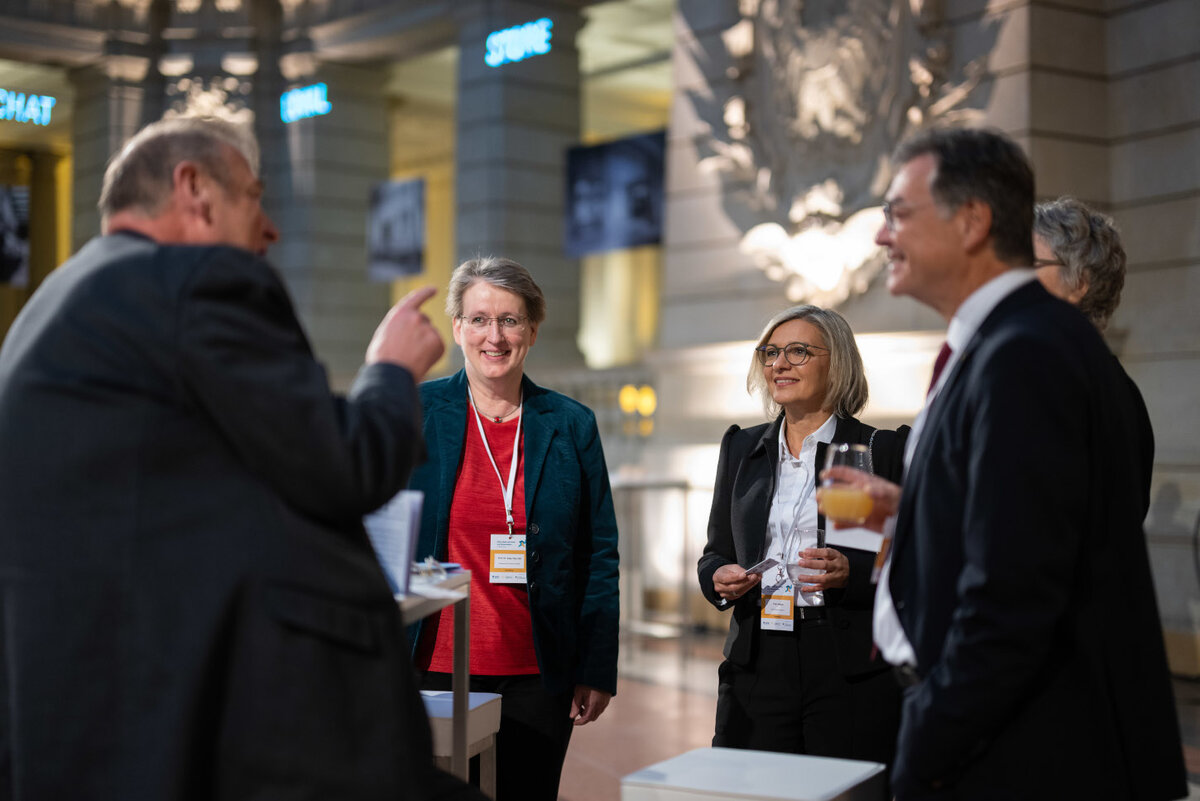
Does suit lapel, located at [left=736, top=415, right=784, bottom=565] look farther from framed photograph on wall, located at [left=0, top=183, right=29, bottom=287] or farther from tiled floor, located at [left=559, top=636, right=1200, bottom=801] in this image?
framed photograph on wall, located at [left=0, top=183, right=29, bottom=287]

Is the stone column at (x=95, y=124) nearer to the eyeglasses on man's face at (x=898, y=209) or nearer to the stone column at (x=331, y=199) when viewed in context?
the stone column at (x=331, y=199)

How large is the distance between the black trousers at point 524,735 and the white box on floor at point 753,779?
62 centimetres

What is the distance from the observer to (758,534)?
2.96m

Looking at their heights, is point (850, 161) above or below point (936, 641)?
above

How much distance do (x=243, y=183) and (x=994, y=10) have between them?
6.16m

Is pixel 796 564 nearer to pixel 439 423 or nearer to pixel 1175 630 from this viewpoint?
pixel 439 423

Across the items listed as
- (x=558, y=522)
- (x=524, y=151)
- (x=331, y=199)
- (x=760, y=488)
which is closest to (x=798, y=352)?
(x=760, y=488)

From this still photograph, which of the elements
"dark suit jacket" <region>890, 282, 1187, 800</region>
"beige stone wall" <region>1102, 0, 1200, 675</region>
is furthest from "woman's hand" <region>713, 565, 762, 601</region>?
"beige stone wall" <region>1102, 0, 1200, 675</region>

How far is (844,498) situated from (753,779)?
51 cm

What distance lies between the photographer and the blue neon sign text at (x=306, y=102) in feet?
43.9

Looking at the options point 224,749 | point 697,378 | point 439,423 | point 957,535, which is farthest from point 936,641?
point 697,378

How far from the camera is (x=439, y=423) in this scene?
9.64ft

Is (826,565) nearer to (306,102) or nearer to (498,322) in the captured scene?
(498,322)

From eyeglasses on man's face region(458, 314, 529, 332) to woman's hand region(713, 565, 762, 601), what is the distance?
0.75m
